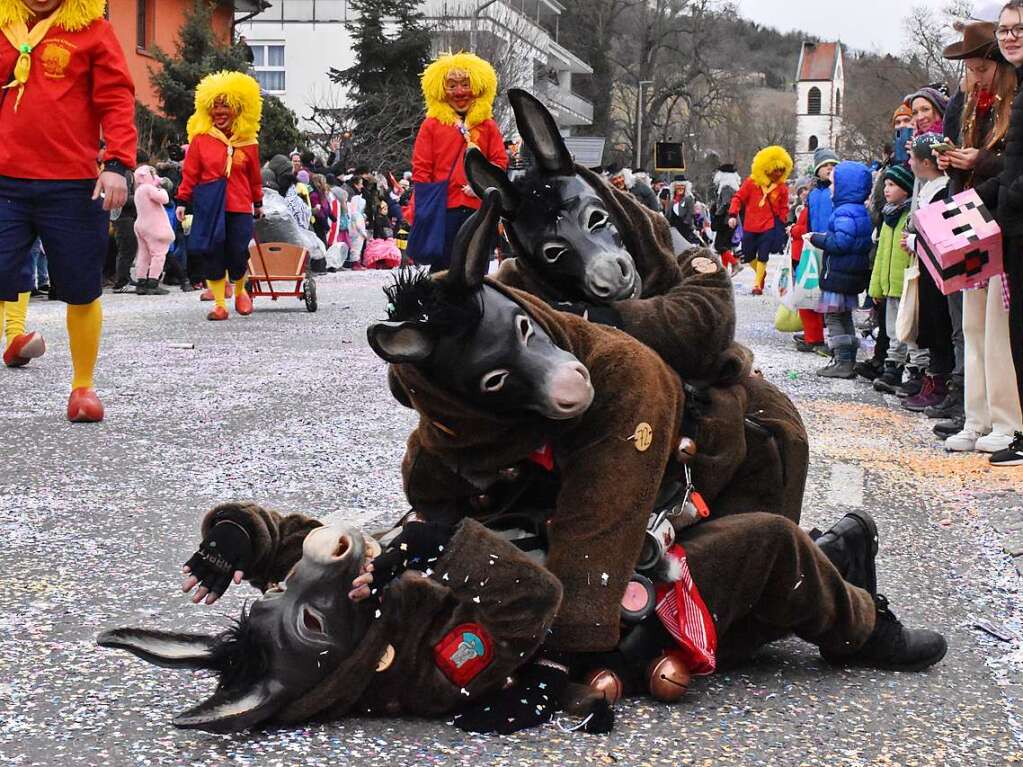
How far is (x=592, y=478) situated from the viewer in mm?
2877

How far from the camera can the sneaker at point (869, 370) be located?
33.8ft

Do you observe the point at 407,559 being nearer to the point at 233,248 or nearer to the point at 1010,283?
the point at 1010,283

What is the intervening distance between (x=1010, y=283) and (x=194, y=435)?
3849 mm

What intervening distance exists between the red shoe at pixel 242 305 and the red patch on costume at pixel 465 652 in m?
11.8

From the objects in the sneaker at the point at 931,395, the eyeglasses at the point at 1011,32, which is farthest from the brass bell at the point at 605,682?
the sneaker at the point at 931,395

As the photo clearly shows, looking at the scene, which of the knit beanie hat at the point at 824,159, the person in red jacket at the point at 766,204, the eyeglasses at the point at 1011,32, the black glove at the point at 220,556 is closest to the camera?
the black glove at the point at 220,556

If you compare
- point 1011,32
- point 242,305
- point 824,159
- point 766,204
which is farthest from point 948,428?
point 766,204

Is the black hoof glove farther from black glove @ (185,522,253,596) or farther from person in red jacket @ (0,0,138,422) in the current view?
person in red jacket @ (0,0,138,422)

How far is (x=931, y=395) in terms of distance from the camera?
8695 millimetres

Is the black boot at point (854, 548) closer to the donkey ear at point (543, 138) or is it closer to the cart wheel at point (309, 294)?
the donkey ear at point (543, 138)

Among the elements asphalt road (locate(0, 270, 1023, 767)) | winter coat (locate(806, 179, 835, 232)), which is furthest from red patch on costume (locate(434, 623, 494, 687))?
winter coat (locate(806, 179, 835, 232))

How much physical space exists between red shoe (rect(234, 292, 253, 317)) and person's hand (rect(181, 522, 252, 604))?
11.6 m

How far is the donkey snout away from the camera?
9.07ft

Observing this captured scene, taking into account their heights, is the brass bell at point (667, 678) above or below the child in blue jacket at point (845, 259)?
below
